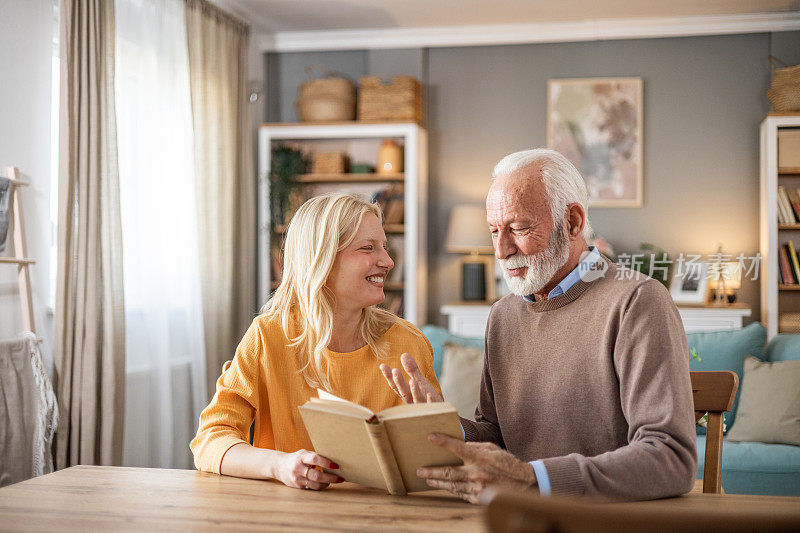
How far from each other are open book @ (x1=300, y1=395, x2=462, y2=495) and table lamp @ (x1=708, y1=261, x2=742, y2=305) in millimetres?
3907

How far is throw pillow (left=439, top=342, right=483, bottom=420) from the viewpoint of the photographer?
3.64m

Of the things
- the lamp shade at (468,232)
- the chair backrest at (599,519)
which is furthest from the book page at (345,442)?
the lamp shade at (468,232)

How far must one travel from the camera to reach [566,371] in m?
1.65

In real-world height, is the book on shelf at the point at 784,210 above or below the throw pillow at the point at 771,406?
above

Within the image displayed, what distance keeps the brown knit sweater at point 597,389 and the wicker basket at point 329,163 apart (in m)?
3.36

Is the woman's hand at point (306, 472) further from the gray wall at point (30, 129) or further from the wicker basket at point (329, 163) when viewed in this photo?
the wicker basket at point (329, 163)

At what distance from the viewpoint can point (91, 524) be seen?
1.29 m

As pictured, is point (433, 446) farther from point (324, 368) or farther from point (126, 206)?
point (126, 206)

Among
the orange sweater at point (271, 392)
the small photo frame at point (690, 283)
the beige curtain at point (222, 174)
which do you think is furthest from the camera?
the small photo frame at point (690, 283)

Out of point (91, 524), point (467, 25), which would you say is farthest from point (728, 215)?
point (91, 524)

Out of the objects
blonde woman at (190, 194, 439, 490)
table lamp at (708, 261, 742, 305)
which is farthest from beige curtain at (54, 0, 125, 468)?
table lamp at (708, 261, 742, 305)

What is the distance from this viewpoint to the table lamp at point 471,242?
5020 millimetres

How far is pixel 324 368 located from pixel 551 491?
2.17ft

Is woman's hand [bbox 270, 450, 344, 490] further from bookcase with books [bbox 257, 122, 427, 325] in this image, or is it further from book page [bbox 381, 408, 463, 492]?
bookcase with books [bbox 257, 122, 427, 325]
